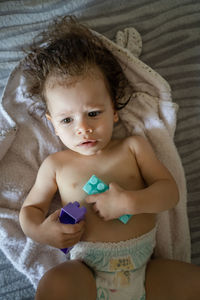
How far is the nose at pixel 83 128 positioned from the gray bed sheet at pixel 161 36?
0.42 meters

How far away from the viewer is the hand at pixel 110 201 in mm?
891

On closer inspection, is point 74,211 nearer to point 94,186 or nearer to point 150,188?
point 94,186

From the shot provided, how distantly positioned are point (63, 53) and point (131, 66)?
270 millimetres

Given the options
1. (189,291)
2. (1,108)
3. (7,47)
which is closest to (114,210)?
(189,291)

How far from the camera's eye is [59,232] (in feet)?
2.91

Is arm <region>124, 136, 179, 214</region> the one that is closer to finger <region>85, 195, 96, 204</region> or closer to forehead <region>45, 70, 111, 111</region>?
finger <region>85, 195, 96, 204</region>

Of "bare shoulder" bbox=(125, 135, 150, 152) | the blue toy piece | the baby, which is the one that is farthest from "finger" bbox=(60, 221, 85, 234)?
"bare shoulder" bbox=(125, 135, 150, 152)

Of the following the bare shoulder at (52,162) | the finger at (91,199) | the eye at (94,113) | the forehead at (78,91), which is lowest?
the finger at (91,199)

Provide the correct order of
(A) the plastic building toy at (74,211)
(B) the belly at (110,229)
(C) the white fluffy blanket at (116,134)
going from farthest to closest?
(C) the white fluffy blanket at (116,134) → (B) the belly at (110,229) → (A) the plastic building toy at (74,211)

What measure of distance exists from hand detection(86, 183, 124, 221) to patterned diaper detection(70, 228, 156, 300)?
11 centimetres

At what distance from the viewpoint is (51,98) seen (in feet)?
3.10

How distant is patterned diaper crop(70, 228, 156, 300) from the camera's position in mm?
910

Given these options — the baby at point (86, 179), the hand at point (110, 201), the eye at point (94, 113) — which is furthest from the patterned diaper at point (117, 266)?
the eye at point (94, 113)

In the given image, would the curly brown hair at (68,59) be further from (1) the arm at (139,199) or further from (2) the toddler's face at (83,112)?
(1) the arm at (139,199)
